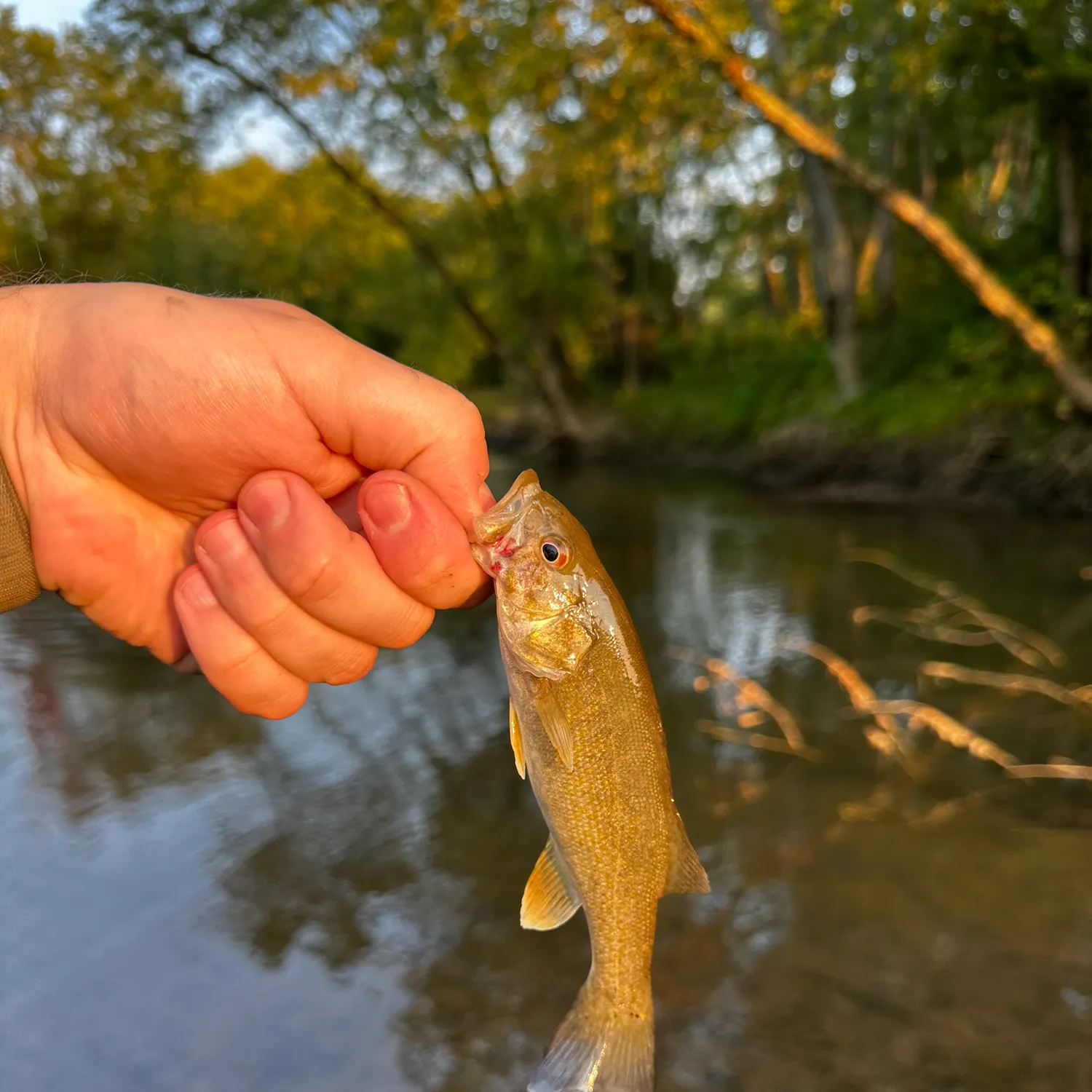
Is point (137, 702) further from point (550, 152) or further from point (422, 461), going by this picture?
point (550, 152)

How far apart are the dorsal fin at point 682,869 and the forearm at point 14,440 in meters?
1.90

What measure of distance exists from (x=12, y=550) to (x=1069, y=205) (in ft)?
65.7

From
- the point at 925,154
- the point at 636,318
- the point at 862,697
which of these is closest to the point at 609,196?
the point at 862,697

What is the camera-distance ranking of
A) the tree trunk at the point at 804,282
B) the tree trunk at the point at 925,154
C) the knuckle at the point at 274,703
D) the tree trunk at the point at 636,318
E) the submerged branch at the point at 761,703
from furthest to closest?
the tree trunk at the point at 804,282 → the tree trunk at the point at 636,318 → the tree trunk at the point at 925,154 → the submerged branch at the point at 761,703 → the knuckle at the point at 274,703

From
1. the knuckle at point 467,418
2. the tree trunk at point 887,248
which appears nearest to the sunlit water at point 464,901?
the knuckle at point 467,418

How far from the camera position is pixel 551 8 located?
42.3ft

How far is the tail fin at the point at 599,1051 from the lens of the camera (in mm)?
2221

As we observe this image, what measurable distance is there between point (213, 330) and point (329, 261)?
32.9m

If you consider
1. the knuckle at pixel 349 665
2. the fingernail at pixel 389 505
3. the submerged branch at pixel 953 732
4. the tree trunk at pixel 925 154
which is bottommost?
the submerged branch at pixel 953 732

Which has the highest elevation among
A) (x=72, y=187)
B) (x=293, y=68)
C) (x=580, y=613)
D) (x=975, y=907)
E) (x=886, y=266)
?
(x=293, y=68)

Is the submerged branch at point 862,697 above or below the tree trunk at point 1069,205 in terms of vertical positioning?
below

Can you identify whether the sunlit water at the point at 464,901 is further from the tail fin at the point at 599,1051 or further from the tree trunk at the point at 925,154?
the tree trunk at the point at 925,154

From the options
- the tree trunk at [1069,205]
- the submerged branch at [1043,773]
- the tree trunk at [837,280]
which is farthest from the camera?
the tree trunk at [837,280]

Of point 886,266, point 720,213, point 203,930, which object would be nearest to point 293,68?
point 886,266
